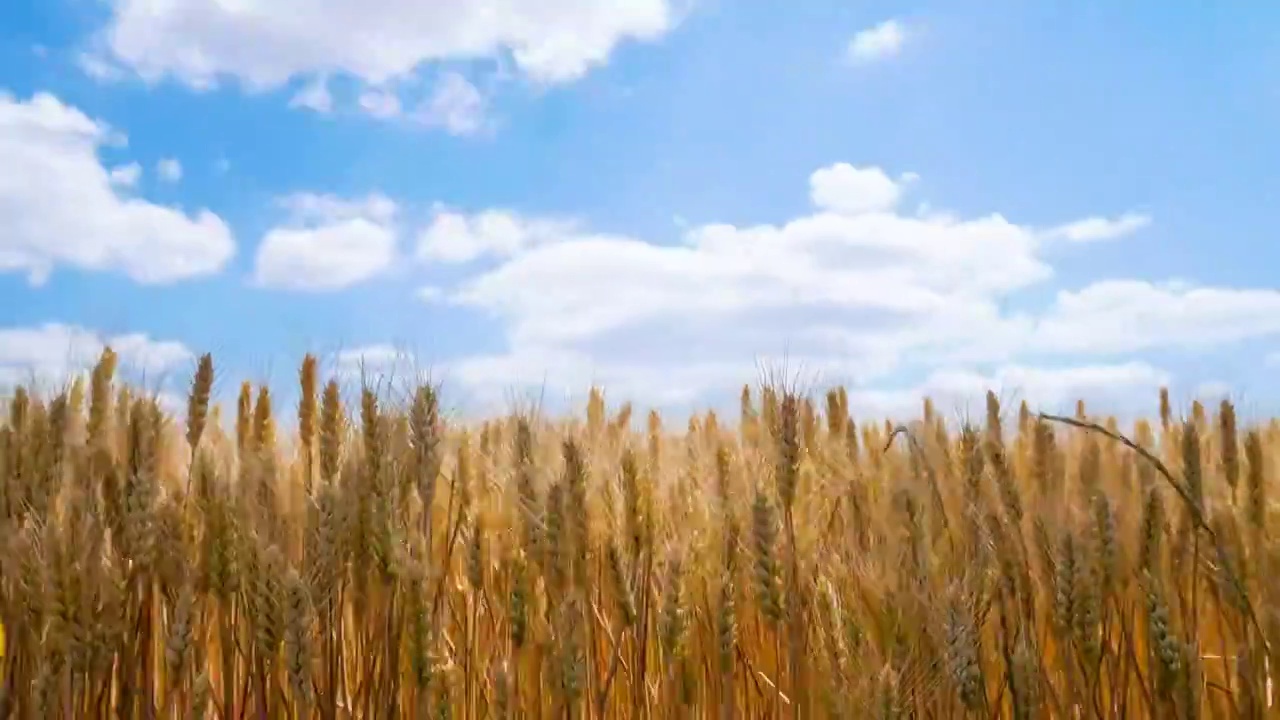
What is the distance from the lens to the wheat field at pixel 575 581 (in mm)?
2020

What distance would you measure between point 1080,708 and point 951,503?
1.80ft

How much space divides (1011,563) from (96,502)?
174 cm

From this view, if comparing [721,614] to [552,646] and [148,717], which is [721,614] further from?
[148,717]

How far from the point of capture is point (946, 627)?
6.35 ft

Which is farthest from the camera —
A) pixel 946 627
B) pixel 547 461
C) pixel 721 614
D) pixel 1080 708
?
pixel 547 461

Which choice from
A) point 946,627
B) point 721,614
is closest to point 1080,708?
point 946,627

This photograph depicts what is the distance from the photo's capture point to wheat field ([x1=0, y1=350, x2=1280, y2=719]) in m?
2.02

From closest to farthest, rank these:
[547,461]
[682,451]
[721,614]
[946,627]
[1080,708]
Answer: [946,627], [721,614], [1080,708], [547,461], [682,451]

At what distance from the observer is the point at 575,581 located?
2.16m

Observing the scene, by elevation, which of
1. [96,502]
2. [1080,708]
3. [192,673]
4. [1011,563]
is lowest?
[1080,708]

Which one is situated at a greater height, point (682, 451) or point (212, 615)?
point (682, 451)

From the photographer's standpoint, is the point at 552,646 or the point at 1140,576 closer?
the point at 552,646

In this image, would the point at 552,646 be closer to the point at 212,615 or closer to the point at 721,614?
the point at 721,614

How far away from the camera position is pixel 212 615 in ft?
7.73
